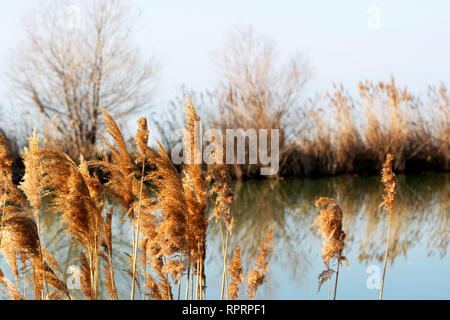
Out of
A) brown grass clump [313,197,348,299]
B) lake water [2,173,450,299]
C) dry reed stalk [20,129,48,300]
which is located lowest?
lake water [2,173,450,299]

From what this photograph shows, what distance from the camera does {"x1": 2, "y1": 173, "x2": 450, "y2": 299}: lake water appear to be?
4.68 meters

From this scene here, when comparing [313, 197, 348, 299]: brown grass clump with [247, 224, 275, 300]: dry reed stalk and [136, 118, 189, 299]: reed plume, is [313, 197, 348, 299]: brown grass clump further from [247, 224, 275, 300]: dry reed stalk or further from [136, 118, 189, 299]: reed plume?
[136, 118, 189, 299]: reed plume

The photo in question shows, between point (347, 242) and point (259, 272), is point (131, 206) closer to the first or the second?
point (259, 272)

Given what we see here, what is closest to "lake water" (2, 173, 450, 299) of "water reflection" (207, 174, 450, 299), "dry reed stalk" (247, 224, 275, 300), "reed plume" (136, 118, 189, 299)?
"water reflection" (207, 174, 450, 299)

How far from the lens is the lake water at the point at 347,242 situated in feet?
15.4

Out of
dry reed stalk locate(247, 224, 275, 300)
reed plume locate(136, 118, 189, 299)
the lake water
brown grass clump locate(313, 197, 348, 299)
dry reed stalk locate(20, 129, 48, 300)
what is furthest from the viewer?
the lake water

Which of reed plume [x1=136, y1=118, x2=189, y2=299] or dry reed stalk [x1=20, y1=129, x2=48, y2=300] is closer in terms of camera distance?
reed plume [x1=136, y1=118, x2=189, y2=299]

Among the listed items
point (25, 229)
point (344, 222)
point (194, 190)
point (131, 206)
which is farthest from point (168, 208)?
point (344, 222)

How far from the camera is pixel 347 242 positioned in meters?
6.35

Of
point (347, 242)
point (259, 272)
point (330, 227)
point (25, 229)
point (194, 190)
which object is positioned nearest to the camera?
point (25, 229)

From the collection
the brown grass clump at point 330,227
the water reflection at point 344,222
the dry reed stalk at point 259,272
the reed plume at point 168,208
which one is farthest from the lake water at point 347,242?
the reed plume at point 168,208

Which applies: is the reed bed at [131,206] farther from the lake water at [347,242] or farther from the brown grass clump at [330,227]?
the lake water at [347,242]
